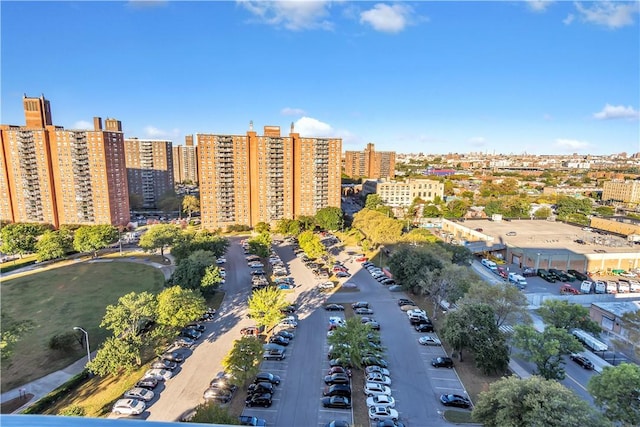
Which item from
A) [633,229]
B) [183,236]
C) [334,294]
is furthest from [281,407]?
[633,229]

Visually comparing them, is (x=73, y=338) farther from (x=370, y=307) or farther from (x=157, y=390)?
(x=370, y=307)

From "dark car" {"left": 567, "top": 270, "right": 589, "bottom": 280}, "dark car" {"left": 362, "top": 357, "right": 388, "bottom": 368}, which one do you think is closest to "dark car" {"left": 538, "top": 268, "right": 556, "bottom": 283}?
"dark car" {"left": 567, "top": 270, "right": 589, "bottom": 280}

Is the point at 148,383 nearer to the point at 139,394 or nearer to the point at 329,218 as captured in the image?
the point at 139,394

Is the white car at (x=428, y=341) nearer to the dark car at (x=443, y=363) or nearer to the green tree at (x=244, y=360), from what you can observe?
the dark car at (x=443, y=363)

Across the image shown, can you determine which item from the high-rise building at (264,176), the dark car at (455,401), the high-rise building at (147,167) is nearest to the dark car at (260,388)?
the dark car at (455,401)

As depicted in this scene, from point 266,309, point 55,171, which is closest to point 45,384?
point 266,309

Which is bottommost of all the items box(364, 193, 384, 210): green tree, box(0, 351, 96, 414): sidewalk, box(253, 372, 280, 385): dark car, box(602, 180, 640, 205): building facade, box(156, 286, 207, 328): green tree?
box(0, 351, 96, 414): sidewalk

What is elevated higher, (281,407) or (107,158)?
(107,158)

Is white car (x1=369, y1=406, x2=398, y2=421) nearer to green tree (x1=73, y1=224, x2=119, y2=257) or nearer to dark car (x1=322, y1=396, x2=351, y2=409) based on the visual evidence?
dark car (x1=322, y1=396, x2=351, y2=409)
